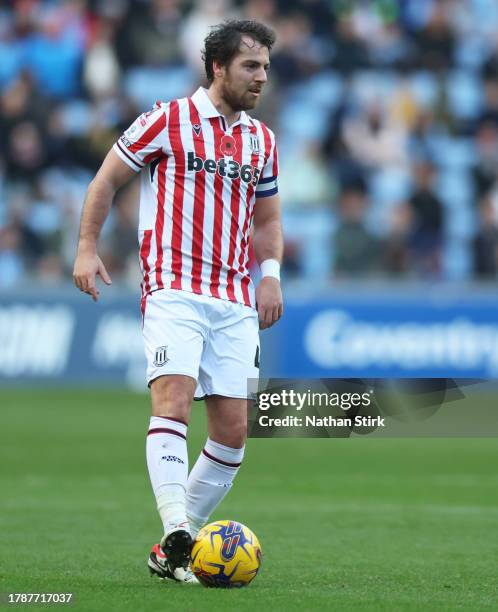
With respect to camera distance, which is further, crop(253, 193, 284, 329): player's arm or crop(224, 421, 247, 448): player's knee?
crop(253, 193, 284, 329): player's arm

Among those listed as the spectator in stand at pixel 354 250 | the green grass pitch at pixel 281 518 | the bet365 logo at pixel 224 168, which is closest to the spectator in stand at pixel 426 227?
the spectator in stand at pixel 354 250

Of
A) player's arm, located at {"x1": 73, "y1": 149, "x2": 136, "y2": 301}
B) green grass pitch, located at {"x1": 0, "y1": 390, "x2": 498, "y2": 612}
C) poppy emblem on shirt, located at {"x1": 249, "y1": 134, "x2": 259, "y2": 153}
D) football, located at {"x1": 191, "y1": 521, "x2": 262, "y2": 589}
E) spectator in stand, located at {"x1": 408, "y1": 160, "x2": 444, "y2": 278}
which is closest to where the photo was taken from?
green grass pitch, located at {"x1": 0, "y1": 390, "x2": 498, "y2": 612}

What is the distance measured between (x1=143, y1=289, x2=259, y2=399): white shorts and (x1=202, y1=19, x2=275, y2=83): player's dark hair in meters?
1.05

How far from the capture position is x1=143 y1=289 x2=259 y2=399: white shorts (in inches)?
239

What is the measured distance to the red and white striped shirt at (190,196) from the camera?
626 cm

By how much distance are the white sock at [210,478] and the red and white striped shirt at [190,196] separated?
662 mm

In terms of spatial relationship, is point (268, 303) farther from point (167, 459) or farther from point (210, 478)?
point (167, 459)

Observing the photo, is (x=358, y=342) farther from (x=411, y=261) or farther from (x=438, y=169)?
(x=438, y=169)

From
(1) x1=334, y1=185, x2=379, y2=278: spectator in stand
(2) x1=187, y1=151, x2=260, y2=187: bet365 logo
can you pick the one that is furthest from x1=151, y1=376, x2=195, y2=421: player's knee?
(1) x1=334, y1=185, x2=379, y2=278: spectator in stand

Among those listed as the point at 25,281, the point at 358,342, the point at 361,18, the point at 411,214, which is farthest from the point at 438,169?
the point at 25,281

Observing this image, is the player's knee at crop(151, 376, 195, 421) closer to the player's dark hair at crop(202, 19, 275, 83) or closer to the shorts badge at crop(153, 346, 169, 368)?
the shorts badge at crop(153, 346, 169, 368)

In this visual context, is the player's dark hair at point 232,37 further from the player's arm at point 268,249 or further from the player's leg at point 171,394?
the player's leg at point 171,394

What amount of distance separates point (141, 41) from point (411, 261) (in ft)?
18.0

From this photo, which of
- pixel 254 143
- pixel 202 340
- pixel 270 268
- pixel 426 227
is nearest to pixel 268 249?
pixel 270 268
